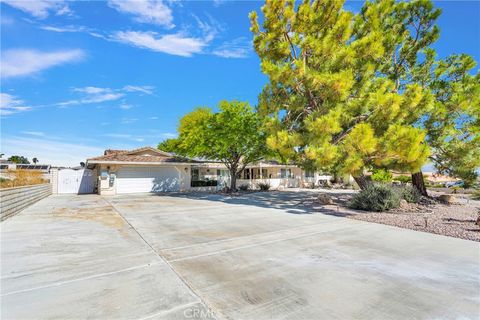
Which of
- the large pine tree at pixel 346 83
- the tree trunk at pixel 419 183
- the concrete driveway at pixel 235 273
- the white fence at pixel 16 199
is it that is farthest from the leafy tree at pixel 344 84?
the white fence at pixel 16 199

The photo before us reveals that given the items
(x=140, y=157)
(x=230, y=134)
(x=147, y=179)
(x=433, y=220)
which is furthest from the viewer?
(x=147, y=179)

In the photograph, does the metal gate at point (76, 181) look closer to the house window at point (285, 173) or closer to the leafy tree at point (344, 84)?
the leafy tree at point (344, 84)

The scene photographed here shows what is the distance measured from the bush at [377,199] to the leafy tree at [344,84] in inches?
46.1

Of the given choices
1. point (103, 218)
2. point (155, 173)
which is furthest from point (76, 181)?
point (103, 218)

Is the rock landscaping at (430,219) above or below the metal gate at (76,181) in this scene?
below

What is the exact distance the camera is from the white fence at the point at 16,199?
30.1 ft

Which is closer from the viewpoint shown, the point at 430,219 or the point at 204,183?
the point at 430,219

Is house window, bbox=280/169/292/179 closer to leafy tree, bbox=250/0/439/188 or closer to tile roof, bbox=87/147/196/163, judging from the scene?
tile roof, bbox=87/147/196/163

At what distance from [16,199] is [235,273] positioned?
37.3 feet

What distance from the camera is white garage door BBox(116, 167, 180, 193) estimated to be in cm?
2189

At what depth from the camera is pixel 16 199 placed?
10859 mm

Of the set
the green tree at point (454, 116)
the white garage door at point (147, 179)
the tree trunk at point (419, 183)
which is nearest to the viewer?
the green tree at point (454, 116)

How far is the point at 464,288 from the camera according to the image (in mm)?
3924

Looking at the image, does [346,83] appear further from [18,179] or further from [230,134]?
[18,179]
